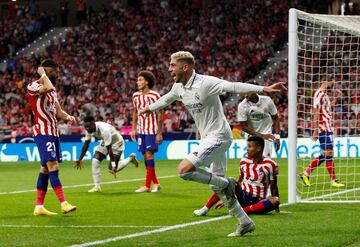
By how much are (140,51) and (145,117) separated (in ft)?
81.9

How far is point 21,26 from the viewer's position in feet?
150

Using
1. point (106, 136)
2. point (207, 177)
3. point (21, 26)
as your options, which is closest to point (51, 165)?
point (207, 177)

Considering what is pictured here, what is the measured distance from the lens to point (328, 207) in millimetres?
12188

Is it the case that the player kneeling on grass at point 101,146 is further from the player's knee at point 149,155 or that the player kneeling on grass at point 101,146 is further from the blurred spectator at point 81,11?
the blurred spectator at point 81,11

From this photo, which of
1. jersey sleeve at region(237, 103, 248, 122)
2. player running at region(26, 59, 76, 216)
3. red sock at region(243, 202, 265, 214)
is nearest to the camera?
red sock at region(243, 202, 265, 214)

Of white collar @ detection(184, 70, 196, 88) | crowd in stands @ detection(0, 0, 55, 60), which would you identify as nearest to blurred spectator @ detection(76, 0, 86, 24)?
crowd in stands @ detection(0, 0, 55, 60)

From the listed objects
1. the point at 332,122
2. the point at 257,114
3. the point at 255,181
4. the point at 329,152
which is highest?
the point at 257,114

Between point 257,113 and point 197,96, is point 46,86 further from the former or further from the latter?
point 257,113

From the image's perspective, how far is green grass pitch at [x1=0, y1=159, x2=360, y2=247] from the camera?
878 centimetres

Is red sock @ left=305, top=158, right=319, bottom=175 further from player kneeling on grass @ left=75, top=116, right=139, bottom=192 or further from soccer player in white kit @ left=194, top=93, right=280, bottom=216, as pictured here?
player kneeling on grass @ left=75, top=116, right=139, bottom=192

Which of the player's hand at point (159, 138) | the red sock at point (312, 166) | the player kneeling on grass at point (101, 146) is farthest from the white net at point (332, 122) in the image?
the player kneeling on grass at point (101, 146)

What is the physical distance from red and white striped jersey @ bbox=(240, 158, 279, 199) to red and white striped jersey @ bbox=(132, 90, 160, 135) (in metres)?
4.63

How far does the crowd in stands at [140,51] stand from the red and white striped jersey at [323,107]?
16.4 meters

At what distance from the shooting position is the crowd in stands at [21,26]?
147ft
